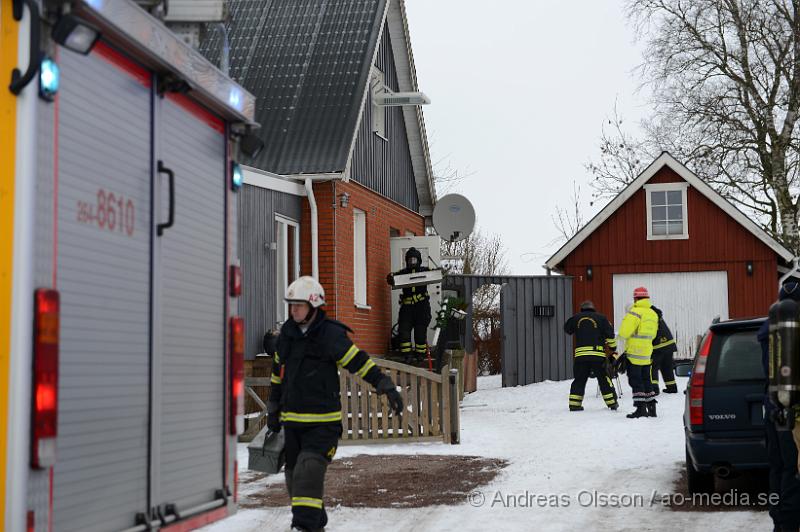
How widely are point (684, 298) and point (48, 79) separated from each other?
82.6 feet

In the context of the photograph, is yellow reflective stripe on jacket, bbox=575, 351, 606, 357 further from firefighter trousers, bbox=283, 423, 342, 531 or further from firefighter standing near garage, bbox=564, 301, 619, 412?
firefighter trousers, bbox=283, 423, 342, 531

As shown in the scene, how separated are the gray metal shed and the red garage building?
3178 millimetres

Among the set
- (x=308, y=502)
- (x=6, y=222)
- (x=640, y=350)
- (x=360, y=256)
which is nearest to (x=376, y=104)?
(x=360, y=256)

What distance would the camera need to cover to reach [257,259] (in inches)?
685

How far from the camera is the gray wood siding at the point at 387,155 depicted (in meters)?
20.5

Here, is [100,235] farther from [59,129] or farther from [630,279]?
[630,279]

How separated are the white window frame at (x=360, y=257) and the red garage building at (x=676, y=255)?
897 cm

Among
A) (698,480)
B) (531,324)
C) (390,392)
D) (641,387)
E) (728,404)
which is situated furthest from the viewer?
(531,324)

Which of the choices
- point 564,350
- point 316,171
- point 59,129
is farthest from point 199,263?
point 564,350

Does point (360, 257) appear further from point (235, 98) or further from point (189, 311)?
point (189, 311)

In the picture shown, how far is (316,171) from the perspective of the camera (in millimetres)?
18750

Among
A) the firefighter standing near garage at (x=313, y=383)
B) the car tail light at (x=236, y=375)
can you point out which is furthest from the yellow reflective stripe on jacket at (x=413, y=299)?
the car tail light at (x=236, y=375)

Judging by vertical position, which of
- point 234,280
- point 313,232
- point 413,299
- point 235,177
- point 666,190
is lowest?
point 234,280

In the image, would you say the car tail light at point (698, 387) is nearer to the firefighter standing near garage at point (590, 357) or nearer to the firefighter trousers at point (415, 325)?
the firefighter standing near garage at point (590, 357)
